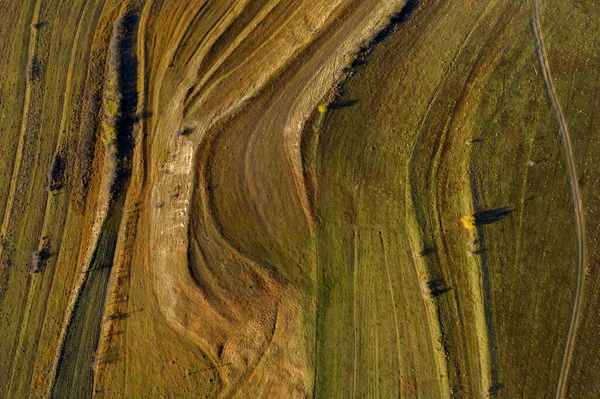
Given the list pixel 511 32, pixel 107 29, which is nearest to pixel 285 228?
pixel 511 32

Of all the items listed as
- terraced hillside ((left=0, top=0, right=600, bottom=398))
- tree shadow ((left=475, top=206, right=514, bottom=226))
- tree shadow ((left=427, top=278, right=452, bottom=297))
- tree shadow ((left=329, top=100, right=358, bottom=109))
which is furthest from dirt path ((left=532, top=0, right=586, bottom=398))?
tree shadow ((left=329, top=100, right=358, bottom=109))

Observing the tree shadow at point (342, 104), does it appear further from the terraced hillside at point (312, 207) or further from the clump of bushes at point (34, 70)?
the clump of bushes at point (34, 70)

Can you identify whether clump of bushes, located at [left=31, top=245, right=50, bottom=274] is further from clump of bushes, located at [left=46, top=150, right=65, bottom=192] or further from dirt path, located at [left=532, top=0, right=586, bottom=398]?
dirt path, located at [left=532, top=0, right=586, bottom=398]

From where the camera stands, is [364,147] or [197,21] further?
[197,21]

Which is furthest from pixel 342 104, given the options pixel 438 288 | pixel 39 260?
pixel 39 260

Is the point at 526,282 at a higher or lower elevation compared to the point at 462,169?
lower

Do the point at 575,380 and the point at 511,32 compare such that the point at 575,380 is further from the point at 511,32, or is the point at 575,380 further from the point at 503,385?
the point at 511,32
